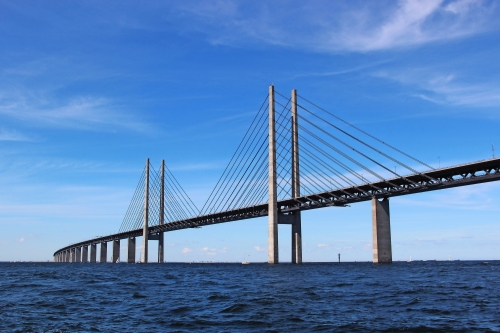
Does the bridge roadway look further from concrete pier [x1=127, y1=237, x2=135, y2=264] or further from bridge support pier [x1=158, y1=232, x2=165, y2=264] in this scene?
concrete pier [x1=127, y1=237, x2=135, y2=264]

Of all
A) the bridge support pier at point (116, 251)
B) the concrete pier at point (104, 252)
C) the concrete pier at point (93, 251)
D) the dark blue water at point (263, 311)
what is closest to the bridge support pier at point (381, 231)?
the dark blue water at point (263, 311)

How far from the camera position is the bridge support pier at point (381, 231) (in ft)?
234

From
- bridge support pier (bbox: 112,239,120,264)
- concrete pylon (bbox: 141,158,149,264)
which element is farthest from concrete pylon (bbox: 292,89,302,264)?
bridge support pier (bbox: 112,239,120,264)

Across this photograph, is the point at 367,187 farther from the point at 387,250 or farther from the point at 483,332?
the point at 483,332

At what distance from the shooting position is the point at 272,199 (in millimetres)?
78625

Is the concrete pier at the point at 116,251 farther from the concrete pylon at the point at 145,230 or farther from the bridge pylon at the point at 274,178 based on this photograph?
the bridge pylon at the point at 274,178

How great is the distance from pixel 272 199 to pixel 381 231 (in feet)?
58.7

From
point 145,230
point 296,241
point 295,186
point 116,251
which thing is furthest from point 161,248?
point 295,186

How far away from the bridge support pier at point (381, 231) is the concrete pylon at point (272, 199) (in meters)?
16.0

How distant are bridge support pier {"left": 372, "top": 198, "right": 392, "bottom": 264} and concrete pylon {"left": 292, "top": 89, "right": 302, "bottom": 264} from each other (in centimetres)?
1395

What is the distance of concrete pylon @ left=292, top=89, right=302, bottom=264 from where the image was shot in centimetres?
8025

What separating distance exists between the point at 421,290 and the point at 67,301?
1917cm

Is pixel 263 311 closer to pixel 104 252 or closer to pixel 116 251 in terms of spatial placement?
pixel 116 251

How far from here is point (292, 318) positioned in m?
17.5
